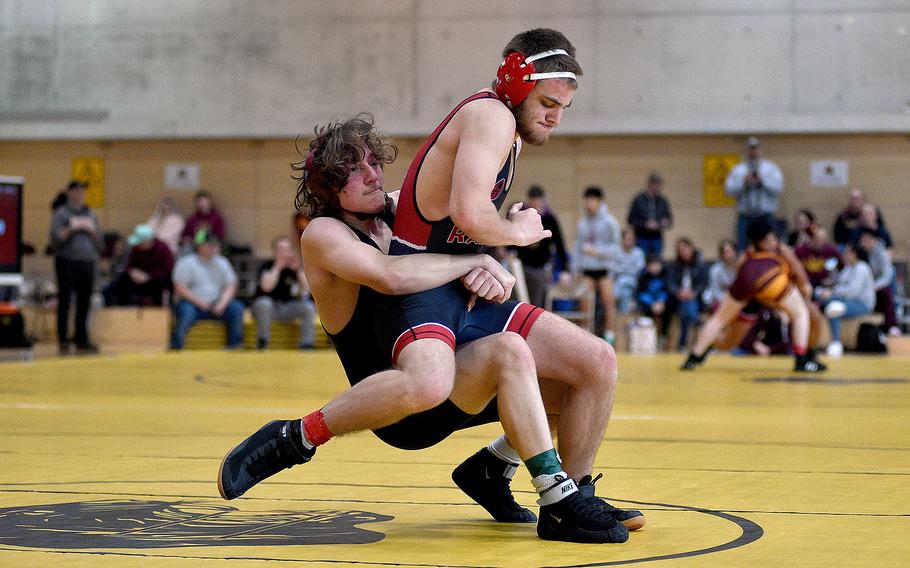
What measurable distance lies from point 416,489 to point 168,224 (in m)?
14.9

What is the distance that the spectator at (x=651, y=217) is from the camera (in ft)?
55.4

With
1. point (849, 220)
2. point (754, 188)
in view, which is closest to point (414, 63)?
point (754, 188)

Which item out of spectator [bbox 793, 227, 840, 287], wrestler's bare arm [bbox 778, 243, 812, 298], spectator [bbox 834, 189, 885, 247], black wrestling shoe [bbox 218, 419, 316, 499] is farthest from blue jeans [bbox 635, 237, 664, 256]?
black wrestling shoe [bbox 218, 419, 316, 499]

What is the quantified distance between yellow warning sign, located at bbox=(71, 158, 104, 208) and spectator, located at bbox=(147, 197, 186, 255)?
173cm

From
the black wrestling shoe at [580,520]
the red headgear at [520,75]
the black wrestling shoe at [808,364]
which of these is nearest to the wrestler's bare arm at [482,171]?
the red headgear at [520,75]

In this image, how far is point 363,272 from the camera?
3.40m

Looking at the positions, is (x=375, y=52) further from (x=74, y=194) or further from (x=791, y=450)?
(x=791, y=450)

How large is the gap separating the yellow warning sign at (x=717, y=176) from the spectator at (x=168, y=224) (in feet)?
23.9

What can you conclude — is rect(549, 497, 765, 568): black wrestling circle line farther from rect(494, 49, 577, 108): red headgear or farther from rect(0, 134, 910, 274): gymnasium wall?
rect(0, 134, 910, 274): gymnasium wall

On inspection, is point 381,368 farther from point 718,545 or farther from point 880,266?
point 880,266

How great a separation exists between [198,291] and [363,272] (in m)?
12.0

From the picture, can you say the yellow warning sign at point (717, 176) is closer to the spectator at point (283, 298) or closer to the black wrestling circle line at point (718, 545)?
the spectator at point (283, 298)

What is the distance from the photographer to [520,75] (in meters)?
3.46

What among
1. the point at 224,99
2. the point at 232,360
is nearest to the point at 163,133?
the point at 224,99
